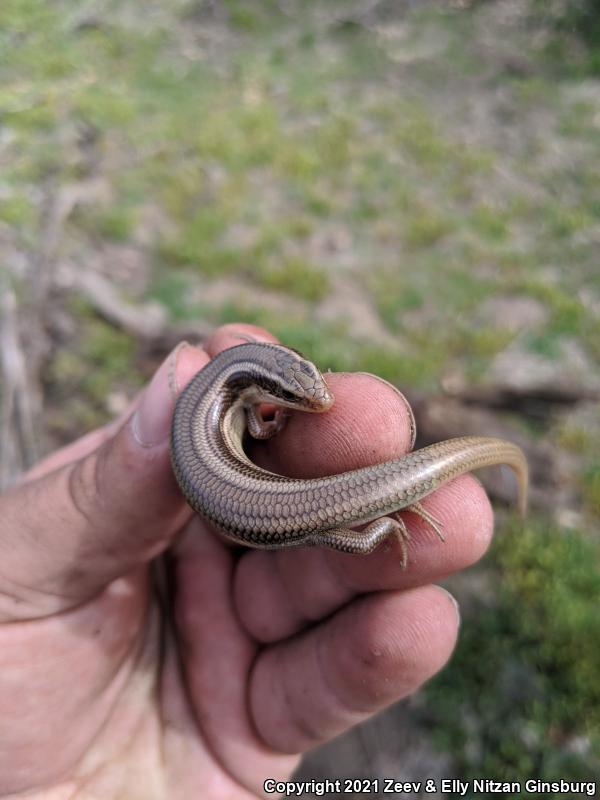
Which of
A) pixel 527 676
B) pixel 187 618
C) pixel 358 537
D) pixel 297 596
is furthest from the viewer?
pixel 527 676

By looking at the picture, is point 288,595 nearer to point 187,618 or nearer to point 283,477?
point 187,618

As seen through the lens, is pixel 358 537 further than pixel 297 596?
No

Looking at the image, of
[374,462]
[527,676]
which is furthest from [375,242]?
[374,462]

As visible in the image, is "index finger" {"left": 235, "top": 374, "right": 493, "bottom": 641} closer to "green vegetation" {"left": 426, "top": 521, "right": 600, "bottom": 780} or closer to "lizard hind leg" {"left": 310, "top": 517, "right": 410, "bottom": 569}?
"lizard hind leg" {"left": 310, "top": 517, "right": 410, "bottom": 569}

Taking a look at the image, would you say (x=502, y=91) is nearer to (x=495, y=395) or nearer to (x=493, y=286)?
(x=493, y=286)

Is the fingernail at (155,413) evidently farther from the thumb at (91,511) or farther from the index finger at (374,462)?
the index finger at (374,462)

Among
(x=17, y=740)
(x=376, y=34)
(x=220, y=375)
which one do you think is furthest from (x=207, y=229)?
(x=376, y=34)

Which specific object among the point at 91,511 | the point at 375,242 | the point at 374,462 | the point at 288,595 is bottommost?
the point at 375,242

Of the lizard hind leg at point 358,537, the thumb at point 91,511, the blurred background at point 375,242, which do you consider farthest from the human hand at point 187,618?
the blurred background at point 375,242
